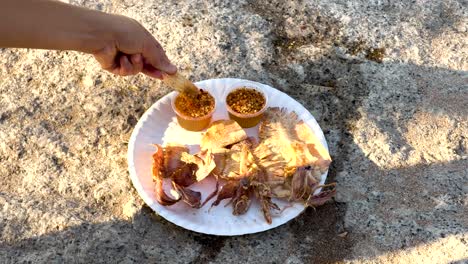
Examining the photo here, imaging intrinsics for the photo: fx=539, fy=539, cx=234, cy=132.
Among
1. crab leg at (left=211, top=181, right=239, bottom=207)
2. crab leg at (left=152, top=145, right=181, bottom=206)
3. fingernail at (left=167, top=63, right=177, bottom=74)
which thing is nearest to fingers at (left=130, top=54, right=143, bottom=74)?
fingernail at (left=167, top=63, right=177, bottom=74)

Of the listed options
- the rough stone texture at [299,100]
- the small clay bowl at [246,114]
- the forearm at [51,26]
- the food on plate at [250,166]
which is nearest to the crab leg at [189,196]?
the food on plate at [250,166]

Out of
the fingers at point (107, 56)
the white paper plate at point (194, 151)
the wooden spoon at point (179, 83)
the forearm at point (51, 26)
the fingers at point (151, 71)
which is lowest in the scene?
the white paper plate at point (194, 151)

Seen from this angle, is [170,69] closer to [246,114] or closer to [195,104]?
[195,104]

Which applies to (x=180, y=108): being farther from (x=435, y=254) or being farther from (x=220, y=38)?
(x=435, y=254)

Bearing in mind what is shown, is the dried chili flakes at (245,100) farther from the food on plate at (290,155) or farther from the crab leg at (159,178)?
the crab leg at (159,178)

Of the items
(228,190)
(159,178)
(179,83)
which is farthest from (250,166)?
(179,83)

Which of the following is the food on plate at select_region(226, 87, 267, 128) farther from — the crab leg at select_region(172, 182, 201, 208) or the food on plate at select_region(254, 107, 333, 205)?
the crab leg at select_region(172, 182, 201, 208)
